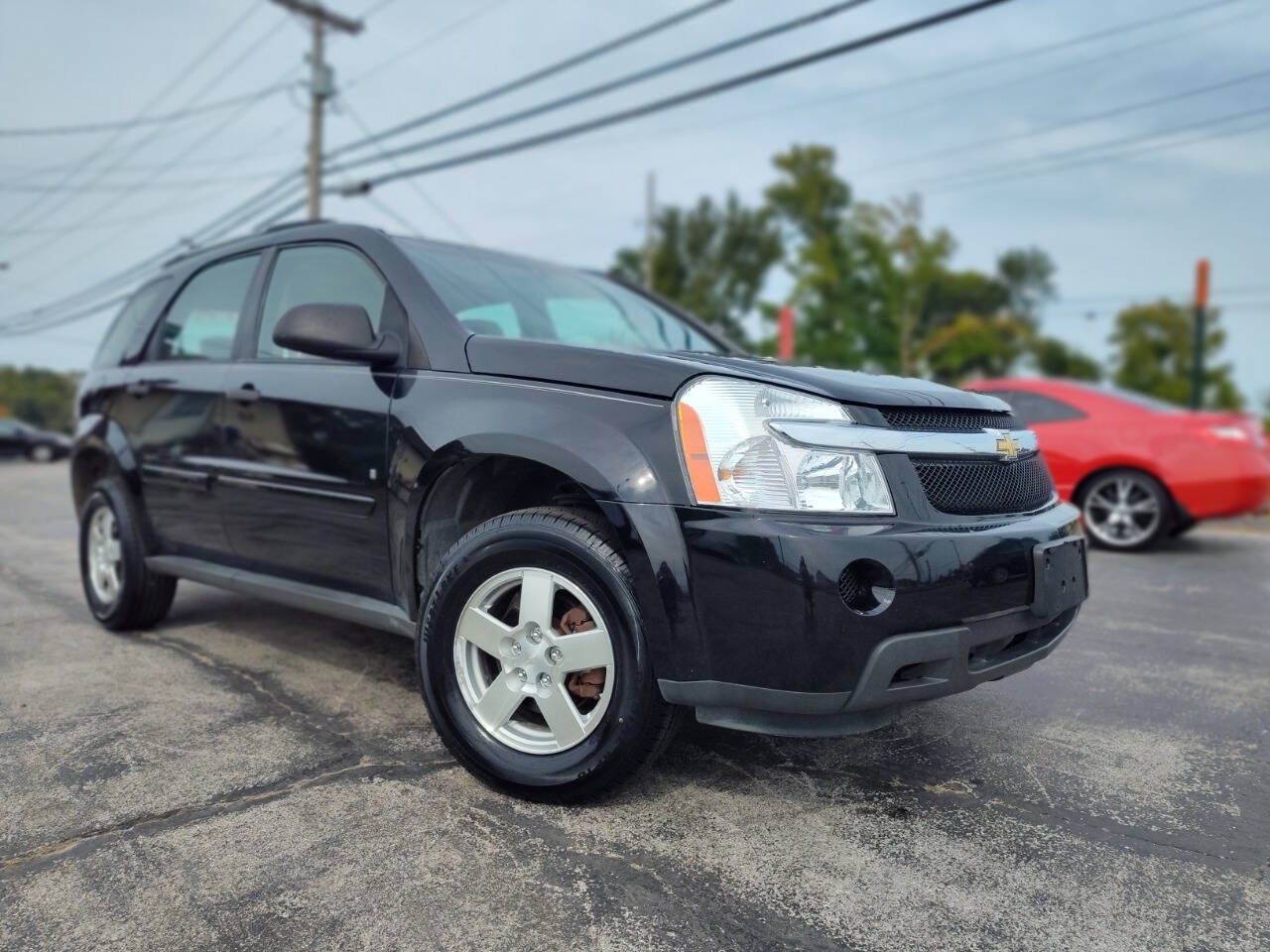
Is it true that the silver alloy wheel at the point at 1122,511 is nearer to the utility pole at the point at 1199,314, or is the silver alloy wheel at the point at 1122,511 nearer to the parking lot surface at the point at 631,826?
the parking lot surface at the point at 631,826

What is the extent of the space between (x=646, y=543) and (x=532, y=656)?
0.46 m

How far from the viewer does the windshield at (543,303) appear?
10.6 ft

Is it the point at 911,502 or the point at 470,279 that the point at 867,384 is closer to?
the point at 911,502

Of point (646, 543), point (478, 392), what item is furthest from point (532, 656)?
point (478, 392)

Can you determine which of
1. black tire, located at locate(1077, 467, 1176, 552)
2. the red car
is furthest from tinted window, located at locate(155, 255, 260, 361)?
black tire, located at locate(1077, 467, 1176, 552)

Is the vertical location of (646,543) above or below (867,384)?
below

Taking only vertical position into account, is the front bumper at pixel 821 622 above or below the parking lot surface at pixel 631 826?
above

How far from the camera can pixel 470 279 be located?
3.40 m

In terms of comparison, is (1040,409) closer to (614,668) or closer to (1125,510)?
(1125,510)

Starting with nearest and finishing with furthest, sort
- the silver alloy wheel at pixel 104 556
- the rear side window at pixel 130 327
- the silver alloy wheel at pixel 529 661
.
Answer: the silver alloy wheel at pixel 529 661 < the silver alloy wheel at pixel 104 556 < the rear side window at pixel 130 327

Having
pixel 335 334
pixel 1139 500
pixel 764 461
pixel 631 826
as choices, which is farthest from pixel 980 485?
pixel 1139 500

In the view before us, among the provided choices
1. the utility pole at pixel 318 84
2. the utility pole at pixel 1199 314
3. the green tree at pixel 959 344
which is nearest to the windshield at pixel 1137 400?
the utility pole at pixel 1199 314

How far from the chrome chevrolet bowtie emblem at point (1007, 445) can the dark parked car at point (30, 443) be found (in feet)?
102

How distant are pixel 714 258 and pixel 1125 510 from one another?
47961 mm
